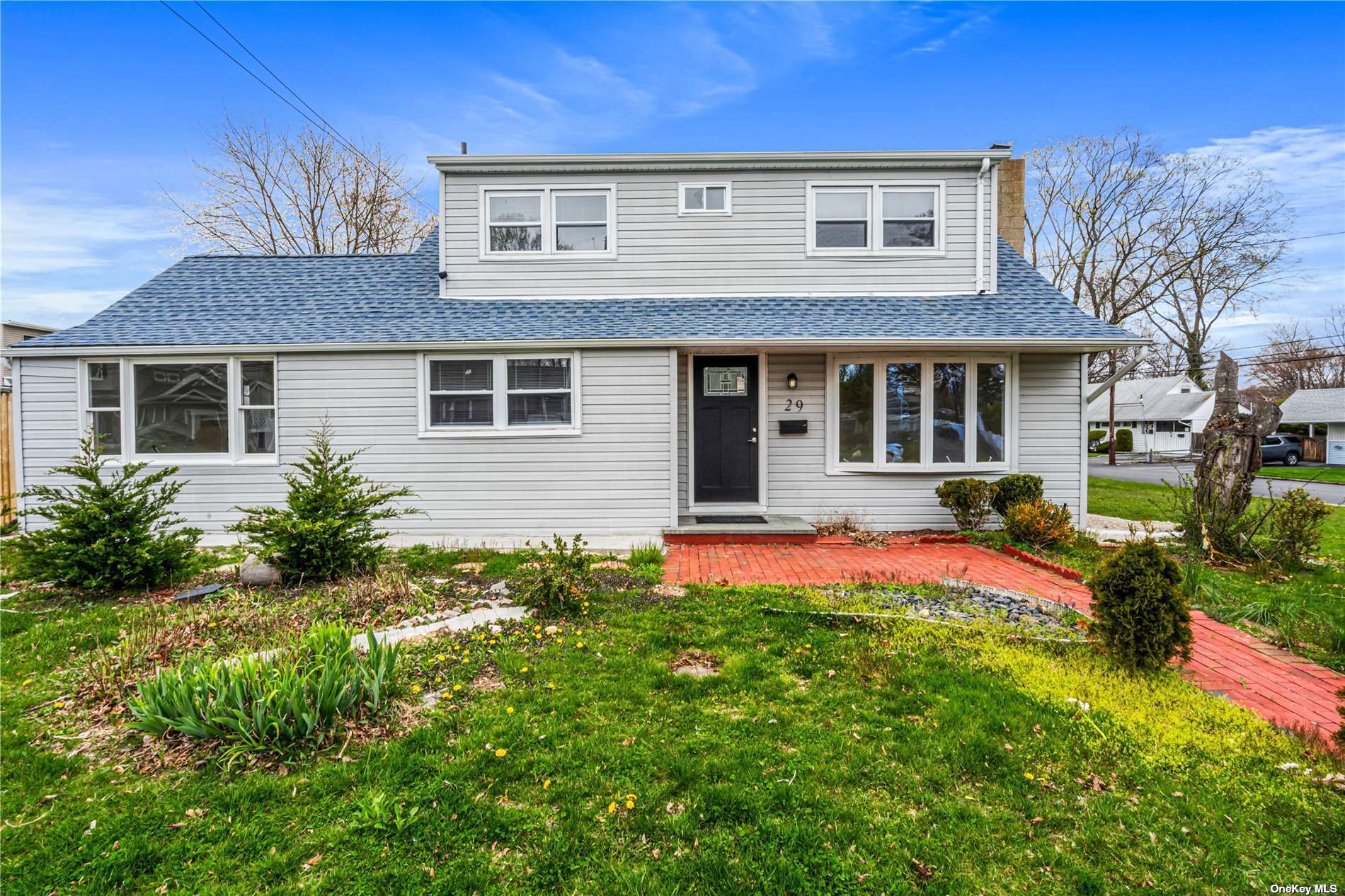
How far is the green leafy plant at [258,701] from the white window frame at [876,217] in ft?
28.2

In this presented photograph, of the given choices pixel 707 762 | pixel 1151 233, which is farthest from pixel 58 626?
pixel 1151 233

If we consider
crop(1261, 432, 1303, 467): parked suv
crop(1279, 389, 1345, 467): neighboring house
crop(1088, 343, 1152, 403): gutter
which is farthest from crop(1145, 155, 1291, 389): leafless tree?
crop(1088, 343, 1152, 403): gutter

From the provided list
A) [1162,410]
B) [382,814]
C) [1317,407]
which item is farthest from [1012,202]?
[1162,410]

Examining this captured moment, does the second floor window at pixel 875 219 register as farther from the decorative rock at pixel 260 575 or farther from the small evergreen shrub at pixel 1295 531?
the decorative rock at pixel 260 575

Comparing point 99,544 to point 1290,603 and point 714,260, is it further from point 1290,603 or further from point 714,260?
point 1290,603

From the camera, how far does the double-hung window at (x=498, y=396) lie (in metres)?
8.30

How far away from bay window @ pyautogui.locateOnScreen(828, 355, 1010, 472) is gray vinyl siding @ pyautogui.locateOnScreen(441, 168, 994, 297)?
1.53 m

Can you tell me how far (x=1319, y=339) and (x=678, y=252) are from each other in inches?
2170

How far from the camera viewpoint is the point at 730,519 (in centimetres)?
851

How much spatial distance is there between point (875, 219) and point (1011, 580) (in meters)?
6.04

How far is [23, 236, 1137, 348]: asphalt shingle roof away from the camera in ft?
26.7

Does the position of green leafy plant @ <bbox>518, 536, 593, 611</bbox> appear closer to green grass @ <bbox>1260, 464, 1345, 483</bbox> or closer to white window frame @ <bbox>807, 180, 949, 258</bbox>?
white window frame @ <bbox>807, 180, 949, 258</bbox>

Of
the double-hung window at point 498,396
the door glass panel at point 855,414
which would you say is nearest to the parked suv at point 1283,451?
the door glass panel at point 855,414

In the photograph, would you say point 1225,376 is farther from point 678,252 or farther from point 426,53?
point 426,53
